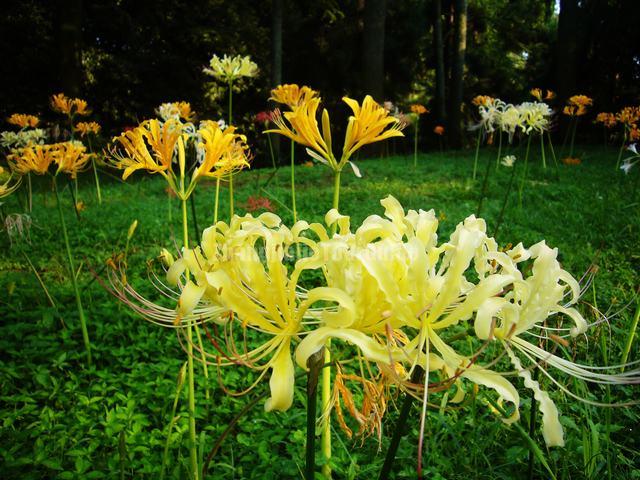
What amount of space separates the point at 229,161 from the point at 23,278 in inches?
76.0

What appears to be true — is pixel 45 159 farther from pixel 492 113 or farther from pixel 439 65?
pixel 439 65

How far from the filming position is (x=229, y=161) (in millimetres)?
1342

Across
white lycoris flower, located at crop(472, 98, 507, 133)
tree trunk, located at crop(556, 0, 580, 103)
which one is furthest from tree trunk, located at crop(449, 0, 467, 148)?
white lycoris flower, located at crop(472, 98, 507, 133)

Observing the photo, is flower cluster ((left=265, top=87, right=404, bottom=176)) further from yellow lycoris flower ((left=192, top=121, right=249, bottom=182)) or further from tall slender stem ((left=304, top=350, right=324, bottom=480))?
tall slender stem ((left=304, top=350, right=324, bottom=480))

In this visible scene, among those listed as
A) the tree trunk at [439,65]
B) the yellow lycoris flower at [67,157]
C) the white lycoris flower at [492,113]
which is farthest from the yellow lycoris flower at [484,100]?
the tree trunk at [439,65]

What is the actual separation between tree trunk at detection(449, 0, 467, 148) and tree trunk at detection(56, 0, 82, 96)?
9114 mm

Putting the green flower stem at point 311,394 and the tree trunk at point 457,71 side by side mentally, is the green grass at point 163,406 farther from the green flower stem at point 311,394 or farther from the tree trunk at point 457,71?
the tree trunk at point 457,71

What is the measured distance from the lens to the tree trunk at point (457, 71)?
12.2 metres

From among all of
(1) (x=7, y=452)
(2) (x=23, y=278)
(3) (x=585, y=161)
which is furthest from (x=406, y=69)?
(1) (x=7, y=452)

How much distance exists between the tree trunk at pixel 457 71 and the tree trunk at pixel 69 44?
9114mm

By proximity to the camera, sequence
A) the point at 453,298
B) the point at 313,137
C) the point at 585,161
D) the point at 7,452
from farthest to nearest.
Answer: the point at 585,161 < the point at 7,452 < the point at 313,137 < the point at 453,298

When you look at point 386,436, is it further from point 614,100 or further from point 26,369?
point 614,100

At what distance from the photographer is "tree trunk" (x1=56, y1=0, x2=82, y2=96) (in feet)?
31.1

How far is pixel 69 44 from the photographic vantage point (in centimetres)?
956
